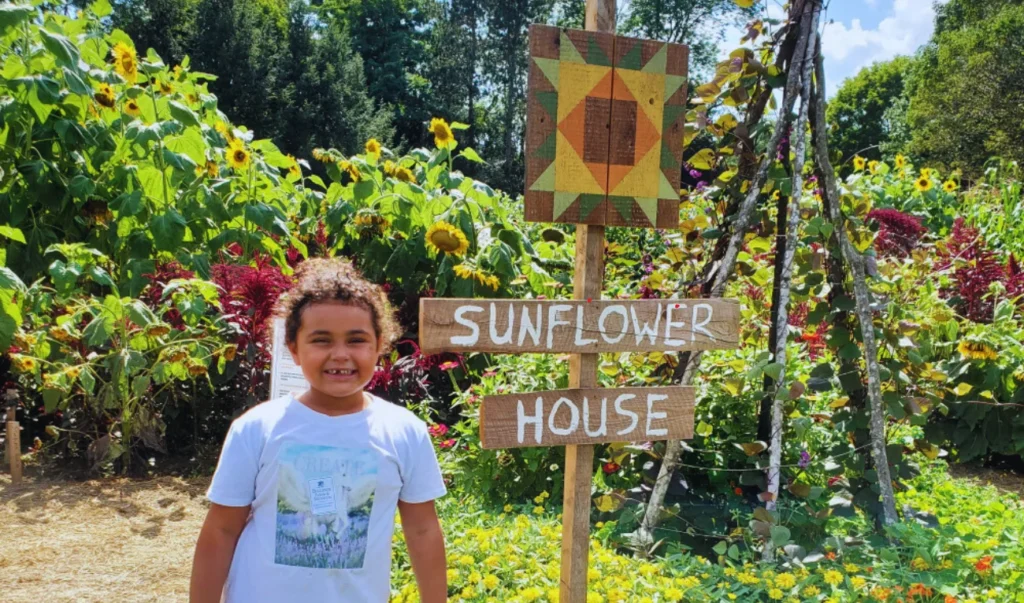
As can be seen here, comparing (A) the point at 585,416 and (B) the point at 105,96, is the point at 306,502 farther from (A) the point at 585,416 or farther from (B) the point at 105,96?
(B) the point at 105,96

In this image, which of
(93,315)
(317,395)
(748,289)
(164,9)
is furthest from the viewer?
(164,9)

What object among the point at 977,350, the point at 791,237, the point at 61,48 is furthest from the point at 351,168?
the point at 977,350

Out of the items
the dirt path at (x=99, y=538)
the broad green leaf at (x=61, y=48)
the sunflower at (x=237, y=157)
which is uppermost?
the broad green leaf at (x=61, y=48)

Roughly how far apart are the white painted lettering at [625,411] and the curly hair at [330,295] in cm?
73

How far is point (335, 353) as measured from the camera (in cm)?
142

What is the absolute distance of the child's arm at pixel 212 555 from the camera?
134cm

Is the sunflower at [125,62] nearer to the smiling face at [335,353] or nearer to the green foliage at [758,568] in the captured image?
the green foliage at [758,568]

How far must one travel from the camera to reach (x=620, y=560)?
7.89 feet

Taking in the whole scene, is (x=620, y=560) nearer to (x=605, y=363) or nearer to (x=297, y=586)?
(x=605, y=363)

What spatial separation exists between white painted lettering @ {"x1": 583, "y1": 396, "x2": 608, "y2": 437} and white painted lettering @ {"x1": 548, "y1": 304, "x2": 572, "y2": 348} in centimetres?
18

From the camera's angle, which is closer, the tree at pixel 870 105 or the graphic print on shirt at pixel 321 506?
the graphic print on shirt at pixel 321 506

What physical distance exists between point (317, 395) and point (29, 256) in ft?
11.7

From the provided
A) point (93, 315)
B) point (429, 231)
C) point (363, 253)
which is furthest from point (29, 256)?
point (429, 231)

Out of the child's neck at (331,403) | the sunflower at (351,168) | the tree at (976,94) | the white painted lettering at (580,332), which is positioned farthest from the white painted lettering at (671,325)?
the tree at (976,94)
